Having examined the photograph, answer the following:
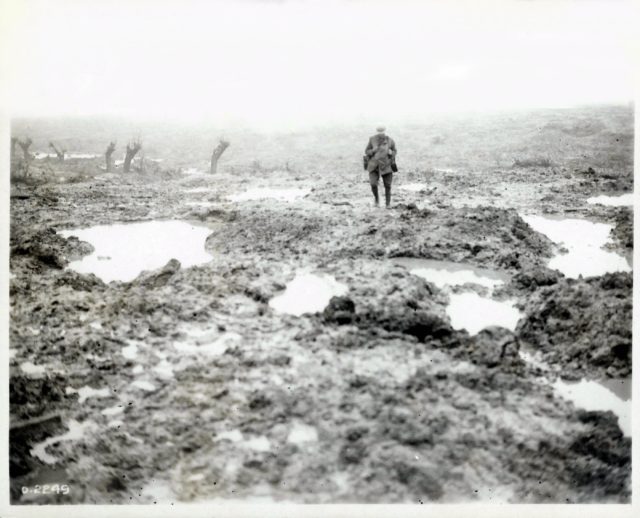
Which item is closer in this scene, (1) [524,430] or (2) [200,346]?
(1) [524,430]

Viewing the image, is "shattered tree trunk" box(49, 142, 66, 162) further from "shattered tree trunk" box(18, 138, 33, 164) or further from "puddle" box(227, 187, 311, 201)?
"puddle" box(227, 187, 311, 201)

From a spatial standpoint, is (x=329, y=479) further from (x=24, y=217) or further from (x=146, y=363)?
(x=24, y=217)

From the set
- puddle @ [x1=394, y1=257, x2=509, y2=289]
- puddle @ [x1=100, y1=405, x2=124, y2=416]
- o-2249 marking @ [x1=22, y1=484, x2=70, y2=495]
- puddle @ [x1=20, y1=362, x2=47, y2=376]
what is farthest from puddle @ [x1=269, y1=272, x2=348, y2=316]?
o-2249 marking @ [x1=22, y1=484, x2=70, y2=495]

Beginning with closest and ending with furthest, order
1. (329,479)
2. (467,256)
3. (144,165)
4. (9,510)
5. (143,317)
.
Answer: (329,479) → (9,510) → (143,317) → (467,256) → (144,165)

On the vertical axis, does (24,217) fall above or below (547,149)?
below

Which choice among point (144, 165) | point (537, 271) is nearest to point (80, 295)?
point (144, 165)

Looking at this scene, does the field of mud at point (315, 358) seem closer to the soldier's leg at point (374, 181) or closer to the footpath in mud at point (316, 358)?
the footpath in mud at point (316, 358)

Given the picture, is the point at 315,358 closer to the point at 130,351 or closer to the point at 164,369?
the point at 164,369
